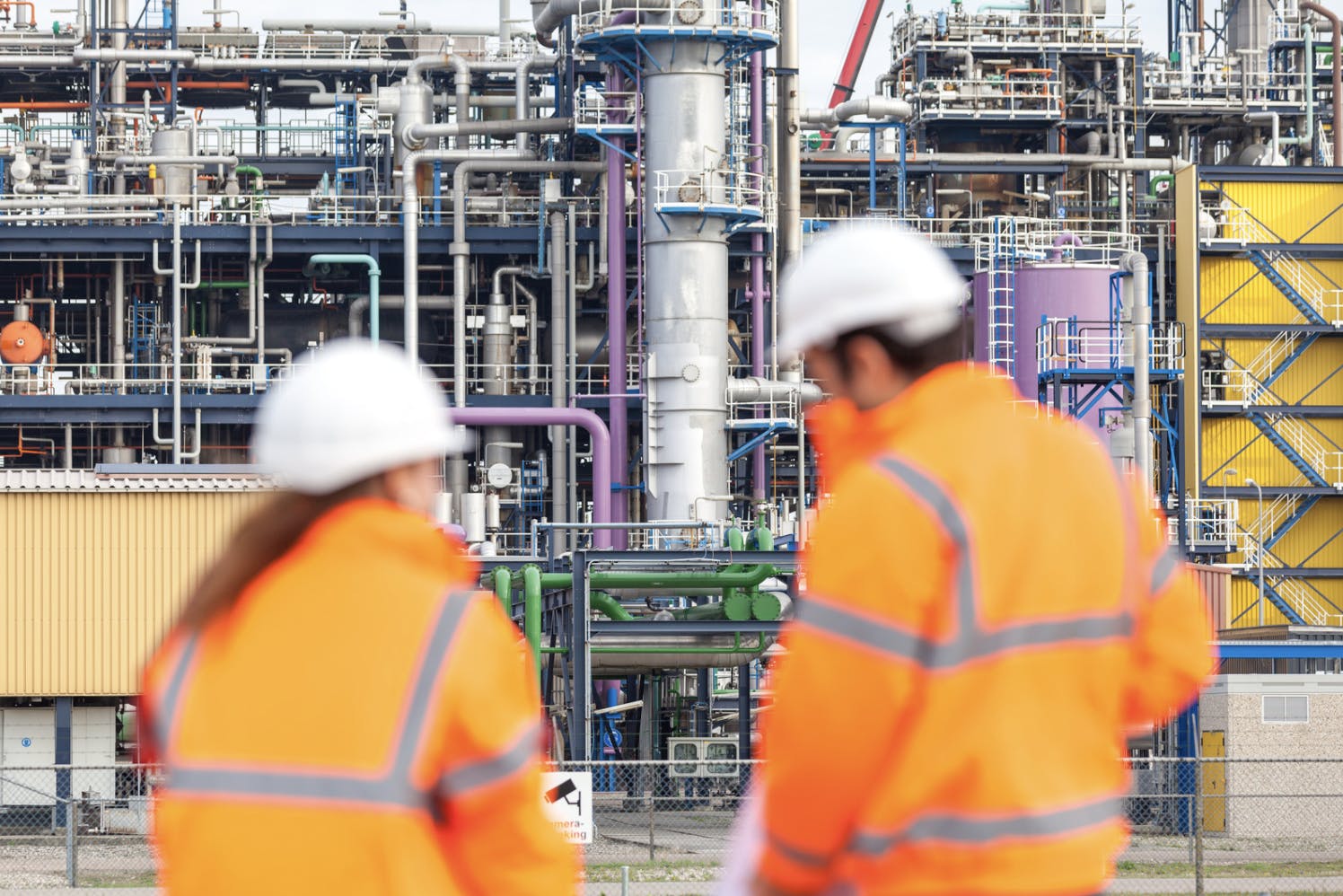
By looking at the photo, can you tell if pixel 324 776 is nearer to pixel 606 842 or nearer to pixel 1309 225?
pixel 606 842

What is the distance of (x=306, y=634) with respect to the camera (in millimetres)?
3350

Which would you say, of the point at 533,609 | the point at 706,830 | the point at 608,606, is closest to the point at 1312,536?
the point at 608,606

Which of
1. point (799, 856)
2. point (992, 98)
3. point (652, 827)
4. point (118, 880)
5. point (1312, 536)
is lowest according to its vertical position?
point (118, 880)

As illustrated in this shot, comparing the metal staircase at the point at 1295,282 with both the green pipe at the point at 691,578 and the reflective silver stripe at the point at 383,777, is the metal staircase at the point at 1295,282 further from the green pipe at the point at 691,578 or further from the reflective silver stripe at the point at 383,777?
the reflective silver stripe at the point at 383,777

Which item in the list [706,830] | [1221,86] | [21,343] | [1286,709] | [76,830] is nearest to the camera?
[76,830]

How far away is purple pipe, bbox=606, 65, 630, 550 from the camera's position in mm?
43562

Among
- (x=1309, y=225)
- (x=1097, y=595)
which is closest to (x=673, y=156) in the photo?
(x=1309, y=225)

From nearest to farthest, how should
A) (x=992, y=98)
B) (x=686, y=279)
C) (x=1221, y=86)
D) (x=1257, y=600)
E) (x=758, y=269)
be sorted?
(x=686, y=279) → (x=758, y=269) → (x=1257, y=600) → (x=992, y=98) → (x=1221, y=86)

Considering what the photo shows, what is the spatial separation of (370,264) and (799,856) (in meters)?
43.5

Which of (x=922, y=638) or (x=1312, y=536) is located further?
(x=1312, y=536)

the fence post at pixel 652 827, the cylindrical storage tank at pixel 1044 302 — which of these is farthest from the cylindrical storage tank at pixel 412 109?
the fence post at pixel 652 827

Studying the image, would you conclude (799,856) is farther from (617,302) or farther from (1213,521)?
(1213,521)

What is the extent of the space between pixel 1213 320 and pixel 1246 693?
22.2 m

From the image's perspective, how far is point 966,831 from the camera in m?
3.16
